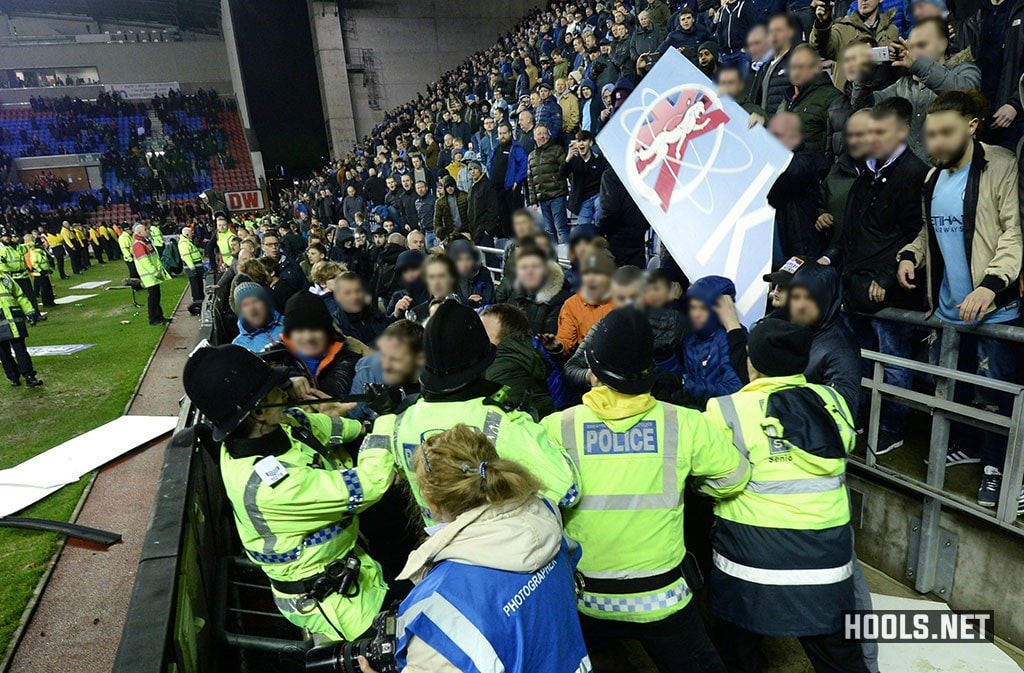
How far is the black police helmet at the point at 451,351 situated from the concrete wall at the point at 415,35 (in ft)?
87.1

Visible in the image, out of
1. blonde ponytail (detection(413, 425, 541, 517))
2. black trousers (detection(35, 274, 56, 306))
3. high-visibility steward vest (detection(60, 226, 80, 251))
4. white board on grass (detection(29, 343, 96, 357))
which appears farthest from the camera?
high-visibility steward vest (detection(60, 226, 80, 251))

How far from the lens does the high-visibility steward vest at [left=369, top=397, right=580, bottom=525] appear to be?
186 cm

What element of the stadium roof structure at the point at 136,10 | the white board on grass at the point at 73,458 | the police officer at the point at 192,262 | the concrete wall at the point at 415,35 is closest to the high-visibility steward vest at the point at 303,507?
the white board on grass at the point at 73,458

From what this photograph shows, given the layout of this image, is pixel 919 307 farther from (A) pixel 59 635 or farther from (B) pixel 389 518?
(A) pixel 59 635

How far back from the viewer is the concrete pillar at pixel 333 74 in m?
25.1

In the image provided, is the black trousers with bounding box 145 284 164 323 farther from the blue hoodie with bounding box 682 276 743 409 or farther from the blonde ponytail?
the blonde ponytail

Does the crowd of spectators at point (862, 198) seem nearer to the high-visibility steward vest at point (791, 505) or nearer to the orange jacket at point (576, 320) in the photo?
the orange jacket at point (576, 320)

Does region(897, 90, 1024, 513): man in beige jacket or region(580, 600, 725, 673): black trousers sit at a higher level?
region(897, 90, 1024, 513): man in beige jacket

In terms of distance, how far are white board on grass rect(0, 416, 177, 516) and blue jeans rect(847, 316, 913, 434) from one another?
6229 mm

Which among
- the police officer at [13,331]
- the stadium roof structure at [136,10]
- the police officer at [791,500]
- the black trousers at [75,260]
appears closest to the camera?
the police officer at [791,500]

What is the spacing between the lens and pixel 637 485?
198 cm

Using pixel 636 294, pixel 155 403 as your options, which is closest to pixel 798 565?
pixel 636 294

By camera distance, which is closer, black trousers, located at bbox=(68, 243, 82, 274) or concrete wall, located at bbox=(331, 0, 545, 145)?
black trousers, located at bbox=(68, 243, 82, 274)

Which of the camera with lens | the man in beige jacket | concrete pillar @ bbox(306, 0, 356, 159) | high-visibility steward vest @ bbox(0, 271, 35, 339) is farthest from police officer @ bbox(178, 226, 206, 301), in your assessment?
concrete pillar @ bbox(306, 0, 356, 159)
